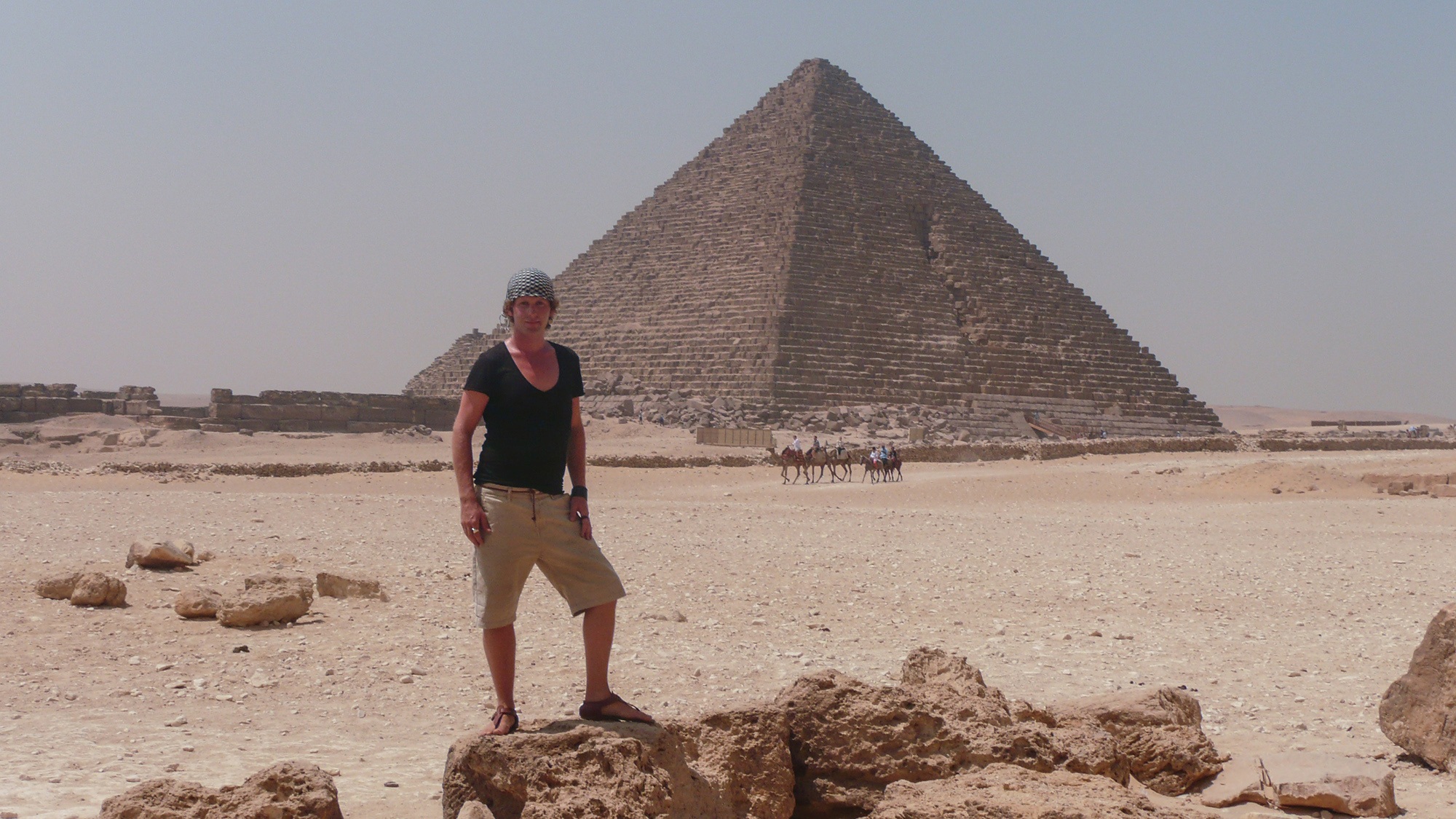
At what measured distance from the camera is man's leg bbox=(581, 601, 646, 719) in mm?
3434

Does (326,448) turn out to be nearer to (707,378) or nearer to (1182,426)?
(707,378)

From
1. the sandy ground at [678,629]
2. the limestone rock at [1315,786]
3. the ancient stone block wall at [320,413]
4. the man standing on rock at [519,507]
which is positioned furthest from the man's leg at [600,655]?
the ancient stone block wall at [320,413]

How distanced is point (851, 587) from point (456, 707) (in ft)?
11.2

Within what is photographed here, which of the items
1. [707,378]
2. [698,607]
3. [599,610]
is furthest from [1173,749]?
[707,378]

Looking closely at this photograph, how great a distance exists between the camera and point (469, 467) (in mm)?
3623

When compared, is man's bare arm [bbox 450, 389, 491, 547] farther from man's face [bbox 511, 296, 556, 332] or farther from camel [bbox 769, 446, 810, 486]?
camel [bbox 769, 446, 810, 486]

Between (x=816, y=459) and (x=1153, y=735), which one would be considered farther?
(x=816, y=459)

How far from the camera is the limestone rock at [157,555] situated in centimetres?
752

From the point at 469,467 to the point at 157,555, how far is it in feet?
15.3

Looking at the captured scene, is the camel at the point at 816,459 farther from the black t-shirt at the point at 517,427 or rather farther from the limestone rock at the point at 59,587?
the black t-shirt at the point at 517,427

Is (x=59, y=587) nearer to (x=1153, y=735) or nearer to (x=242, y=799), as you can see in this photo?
(x=242, y=799)

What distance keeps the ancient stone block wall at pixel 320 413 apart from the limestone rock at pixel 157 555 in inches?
687

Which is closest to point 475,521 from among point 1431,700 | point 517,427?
point 517,427

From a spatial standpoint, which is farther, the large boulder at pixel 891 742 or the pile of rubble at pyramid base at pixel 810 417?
the pile of rubble at pyramid base at pixel 810 417
